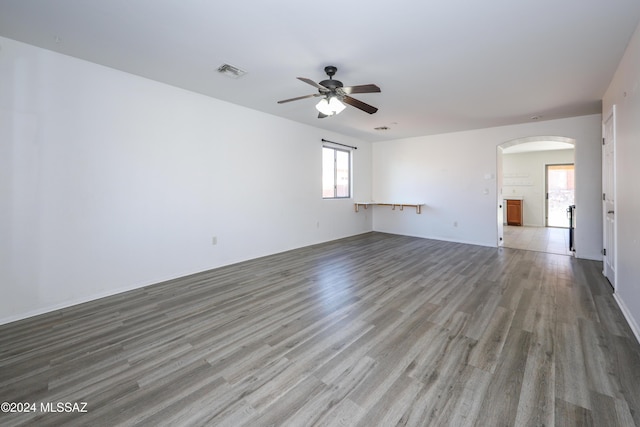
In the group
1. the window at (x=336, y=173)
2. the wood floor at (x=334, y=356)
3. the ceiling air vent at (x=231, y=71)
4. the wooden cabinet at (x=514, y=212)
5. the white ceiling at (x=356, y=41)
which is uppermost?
the ceiling air vent at (x=231, y=71)

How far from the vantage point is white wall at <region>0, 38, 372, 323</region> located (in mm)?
2686

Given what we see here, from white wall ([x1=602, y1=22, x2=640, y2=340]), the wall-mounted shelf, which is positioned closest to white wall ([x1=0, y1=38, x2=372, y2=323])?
the wall-mounted shelf

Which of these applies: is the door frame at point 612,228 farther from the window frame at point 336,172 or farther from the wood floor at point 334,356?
the window frame at point 336,172

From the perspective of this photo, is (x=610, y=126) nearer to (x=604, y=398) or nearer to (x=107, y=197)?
(x=604, y=398)

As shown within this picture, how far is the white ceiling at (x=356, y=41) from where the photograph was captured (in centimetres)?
216

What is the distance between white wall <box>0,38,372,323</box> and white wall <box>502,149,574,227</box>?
28.1 ft

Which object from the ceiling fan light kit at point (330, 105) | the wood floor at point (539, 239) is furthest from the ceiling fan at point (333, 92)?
the wood floor at point (539, 239)

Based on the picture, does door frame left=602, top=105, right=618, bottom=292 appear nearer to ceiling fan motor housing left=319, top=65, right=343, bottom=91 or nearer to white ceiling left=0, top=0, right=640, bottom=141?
white ceiling left=0, top=0, right=640, bottom=141

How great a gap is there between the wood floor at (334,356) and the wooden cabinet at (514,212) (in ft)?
20.8

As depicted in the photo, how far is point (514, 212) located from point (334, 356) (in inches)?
379

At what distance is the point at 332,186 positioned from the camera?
21.8 feet

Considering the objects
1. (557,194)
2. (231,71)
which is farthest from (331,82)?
(557,194)

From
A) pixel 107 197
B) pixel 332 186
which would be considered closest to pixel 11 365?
pixel 107 197

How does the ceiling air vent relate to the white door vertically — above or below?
above
